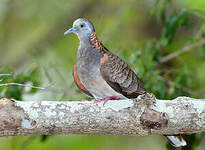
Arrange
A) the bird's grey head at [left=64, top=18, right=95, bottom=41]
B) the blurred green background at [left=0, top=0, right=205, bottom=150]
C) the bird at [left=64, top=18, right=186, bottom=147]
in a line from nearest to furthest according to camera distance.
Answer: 1. the bird at [left=64, top=18, right=186, bottom=147]
2. the bird's grey head at [left=64, top=18, right=95, bottom=41]
3. the blurred green background at [left=0, top=0, right=205, bottom=150]

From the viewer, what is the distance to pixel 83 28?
13.6 feet

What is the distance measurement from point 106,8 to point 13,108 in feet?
17.0

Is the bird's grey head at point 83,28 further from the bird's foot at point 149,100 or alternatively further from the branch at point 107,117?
the bird's foot at point 149,100

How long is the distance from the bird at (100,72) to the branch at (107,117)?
0.78 meters

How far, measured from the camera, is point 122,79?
4098mm

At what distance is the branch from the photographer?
3100 mm

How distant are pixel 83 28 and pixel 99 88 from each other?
646mm

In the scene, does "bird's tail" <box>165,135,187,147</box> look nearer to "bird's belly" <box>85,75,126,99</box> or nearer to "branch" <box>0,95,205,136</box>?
"bird's belly" <box>85,75,126,99</box>

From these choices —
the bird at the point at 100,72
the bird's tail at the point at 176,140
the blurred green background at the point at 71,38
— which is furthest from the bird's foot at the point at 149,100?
the blurred green background at the point at 71,38

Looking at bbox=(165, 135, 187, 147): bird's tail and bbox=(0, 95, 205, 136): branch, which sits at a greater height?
bbox=(165, 135, 187, 147): bird's tail

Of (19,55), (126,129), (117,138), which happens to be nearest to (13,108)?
(126,129)

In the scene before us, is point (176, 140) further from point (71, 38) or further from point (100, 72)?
point (71, 38)

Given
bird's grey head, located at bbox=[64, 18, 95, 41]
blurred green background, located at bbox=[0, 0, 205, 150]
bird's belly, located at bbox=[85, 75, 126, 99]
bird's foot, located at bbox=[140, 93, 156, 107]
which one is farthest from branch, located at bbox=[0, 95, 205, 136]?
blurred green background, located at bbox=[0, 0, 205, 150]

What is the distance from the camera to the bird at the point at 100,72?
402 centimetres
